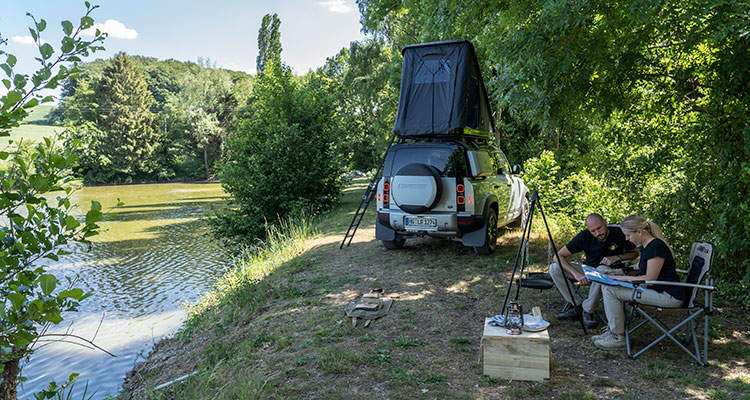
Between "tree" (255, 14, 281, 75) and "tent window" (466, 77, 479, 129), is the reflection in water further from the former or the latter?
"tree" (255, 14, 281, 75)

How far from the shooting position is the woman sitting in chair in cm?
480

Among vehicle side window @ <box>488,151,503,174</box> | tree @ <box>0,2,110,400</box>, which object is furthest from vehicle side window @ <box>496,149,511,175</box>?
tree @ <box>0,2,110,400</box>

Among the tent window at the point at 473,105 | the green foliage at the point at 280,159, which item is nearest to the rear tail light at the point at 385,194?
the tent window at the point at 473,105

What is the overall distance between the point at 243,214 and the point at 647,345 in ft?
42.1

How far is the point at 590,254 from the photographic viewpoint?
5.89m

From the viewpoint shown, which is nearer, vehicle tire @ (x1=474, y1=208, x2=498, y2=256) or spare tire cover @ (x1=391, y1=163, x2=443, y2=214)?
spare tire cover @ (x1=391, y1=163, x2=443, y2=214)

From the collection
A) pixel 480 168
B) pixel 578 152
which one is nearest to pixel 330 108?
pixel 578 152

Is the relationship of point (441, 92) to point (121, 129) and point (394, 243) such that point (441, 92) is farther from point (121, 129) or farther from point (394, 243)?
point (121, 129)

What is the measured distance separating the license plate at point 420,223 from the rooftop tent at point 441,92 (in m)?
2.03

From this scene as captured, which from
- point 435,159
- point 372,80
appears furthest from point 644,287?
point 372,80

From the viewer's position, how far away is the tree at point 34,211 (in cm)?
218

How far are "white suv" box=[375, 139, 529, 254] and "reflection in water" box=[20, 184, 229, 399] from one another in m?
4.86

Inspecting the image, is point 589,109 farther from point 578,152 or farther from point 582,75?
point 578,152

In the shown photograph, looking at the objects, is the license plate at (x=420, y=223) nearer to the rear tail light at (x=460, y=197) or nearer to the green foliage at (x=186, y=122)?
the rear tail light at (x=460, y=197)
